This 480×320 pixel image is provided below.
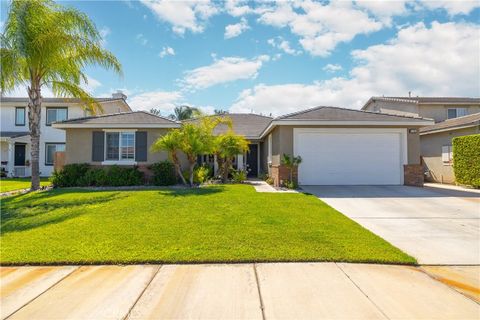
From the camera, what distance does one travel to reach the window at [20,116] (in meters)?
23.8

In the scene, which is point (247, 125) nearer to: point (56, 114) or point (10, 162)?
point (56, 114)

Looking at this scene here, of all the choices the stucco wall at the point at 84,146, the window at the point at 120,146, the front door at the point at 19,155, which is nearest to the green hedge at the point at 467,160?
the stucco wall at the point at 84,146

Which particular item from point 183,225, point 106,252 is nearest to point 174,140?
point 183,225

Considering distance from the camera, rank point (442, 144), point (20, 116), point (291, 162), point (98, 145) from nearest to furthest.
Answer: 1. point (291, 162)
2. point (98, 145)
3. point (442, 144)
4. point (20, 116)

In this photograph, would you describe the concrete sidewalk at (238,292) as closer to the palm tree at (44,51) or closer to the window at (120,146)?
the window at (120,146)

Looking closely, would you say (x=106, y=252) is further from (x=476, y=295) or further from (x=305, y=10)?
(x=305, y=10)

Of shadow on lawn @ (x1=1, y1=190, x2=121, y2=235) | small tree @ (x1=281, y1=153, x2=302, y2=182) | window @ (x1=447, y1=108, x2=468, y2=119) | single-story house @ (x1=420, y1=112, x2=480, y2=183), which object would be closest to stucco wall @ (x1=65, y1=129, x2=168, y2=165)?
shadow on lawn @ (x1=1, y1=190, x2=121, y2=235)

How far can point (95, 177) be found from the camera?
14500mm

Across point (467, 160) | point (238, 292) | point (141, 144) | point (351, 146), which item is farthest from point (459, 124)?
point (238, 292)

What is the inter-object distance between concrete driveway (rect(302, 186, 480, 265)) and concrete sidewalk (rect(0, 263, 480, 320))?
895 millimetres

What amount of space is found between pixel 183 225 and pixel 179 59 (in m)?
10.4

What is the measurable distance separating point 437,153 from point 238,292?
61.1ft

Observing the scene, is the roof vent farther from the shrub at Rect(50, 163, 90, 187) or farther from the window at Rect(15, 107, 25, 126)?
the shrub at Rect(50, 163, 90, 187)

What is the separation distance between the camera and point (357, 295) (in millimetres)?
3662
